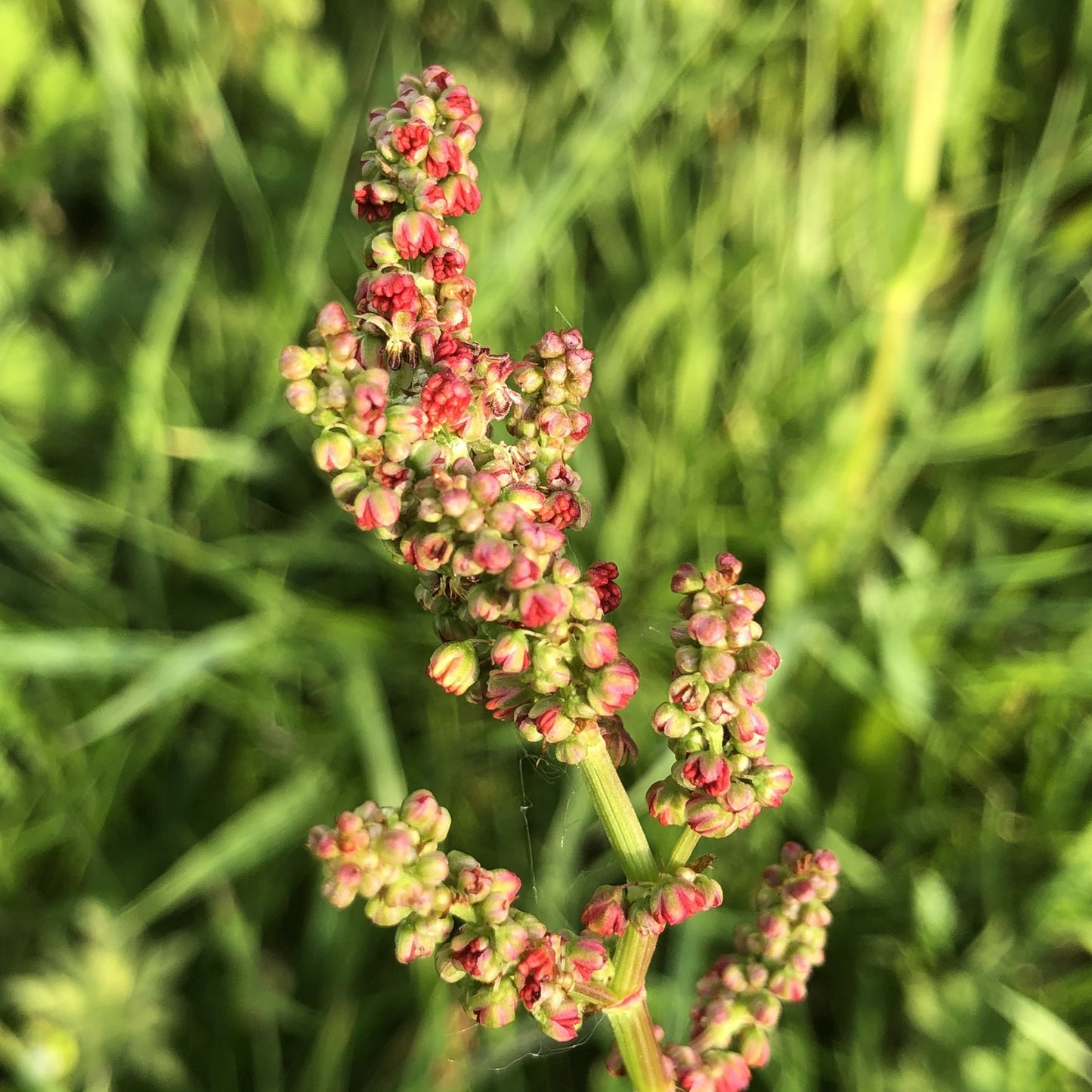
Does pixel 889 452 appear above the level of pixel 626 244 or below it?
below

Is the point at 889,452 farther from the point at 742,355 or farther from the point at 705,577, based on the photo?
the point at 705,577

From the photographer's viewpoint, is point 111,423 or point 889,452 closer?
point 889,452

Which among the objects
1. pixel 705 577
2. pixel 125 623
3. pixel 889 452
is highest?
pixel 705 577

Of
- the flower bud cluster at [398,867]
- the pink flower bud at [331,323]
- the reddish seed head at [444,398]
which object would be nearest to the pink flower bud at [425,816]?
the flower bud cluster at [398,867]

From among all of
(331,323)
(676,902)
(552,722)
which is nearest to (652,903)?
(676,902)

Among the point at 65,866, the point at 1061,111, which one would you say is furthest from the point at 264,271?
the point at 1061,111

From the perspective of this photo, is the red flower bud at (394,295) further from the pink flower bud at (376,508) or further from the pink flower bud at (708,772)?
the pink flower bud at (708,772)

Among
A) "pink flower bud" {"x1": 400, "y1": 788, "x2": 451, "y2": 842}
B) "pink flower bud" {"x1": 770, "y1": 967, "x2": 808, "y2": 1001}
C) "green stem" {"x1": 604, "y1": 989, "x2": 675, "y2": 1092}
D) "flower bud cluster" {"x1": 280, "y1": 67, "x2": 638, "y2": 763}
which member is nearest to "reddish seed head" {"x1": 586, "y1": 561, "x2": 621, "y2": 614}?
"flower bud cluster" {"x1": 280, "y1": 67, "x2": 638, "y2": 763}
